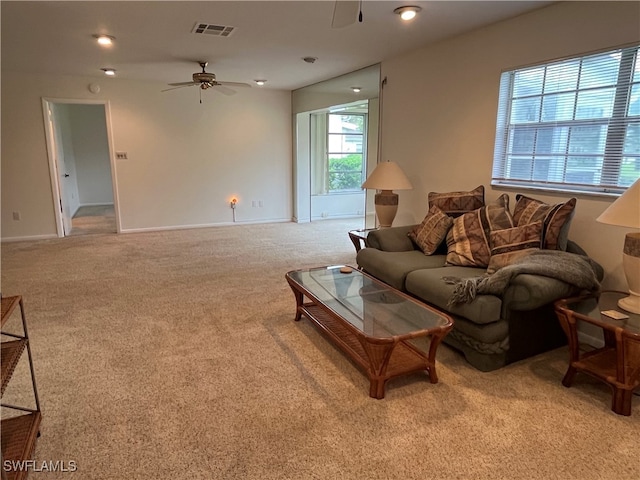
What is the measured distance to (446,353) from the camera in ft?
9.03

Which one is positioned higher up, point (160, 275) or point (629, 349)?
point (629, 349)

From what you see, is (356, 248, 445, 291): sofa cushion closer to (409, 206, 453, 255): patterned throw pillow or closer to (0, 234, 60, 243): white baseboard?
(409, 206, 453, 255): patterned throw pillow

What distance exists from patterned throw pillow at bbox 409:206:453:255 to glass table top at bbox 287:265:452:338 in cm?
62

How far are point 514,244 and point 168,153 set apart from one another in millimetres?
5634

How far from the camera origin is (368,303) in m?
2.73

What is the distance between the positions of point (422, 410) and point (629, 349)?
1.06 meters

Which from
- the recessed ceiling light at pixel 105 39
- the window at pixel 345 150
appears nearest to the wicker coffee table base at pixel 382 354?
the recessed ceiling light at pixel 105 39

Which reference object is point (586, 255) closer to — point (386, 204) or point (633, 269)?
point (633, 269)

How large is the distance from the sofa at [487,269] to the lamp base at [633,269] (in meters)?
0.26

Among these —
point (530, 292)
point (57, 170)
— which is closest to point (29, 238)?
point (57, 170)

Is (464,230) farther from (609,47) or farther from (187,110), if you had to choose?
(187,110)

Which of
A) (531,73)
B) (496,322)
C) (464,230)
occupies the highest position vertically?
(531,73)

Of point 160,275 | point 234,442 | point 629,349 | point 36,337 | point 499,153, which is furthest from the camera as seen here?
point 160,275

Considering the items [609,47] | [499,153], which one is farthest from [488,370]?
[609,47]
